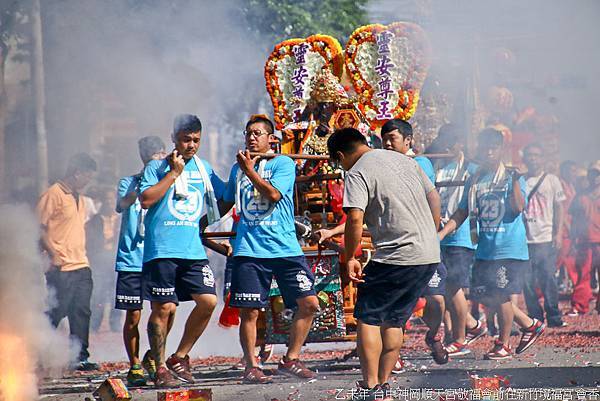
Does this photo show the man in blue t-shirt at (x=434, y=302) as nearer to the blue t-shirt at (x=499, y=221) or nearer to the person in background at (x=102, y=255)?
the blue t-shirt at (x=499, y=221)

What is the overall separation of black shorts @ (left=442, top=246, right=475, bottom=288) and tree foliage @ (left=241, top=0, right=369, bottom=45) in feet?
19.6

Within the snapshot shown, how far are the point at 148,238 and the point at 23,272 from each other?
94 centimetres

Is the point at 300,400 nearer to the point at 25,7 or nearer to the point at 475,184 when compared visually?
the point at 475,184

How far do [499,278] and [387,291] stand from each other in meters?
2.70

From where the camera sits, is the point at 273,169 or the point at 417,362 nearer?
the point at 273,169

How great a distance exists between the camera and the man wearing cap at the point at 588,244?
1352 centimetres

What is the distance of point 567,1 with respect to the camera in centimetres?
877

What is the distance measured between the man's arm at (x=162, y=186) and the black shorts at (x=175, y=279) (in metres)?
0.41

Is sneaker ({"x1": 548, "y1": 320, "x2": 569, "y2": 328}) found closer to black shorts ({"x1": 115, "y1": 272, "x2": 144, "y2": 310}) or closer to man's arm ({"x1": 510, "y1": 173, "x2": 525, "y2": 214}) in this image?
man's arm ({"x1": 510, "y1": 173, "x2": 525, "y2": 214})

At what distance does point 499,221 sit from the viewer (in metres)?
8.95

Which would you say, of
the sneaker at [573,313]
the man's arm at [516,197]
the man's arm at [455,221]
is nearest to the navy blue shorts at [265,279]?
the man's arm at [455,221]

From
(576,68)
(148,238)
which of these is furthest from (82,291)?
(576,68)

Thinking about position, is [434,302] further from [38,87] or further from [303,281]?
[38,87]

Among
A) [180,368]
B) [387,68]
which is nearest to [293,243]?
[180,368]
